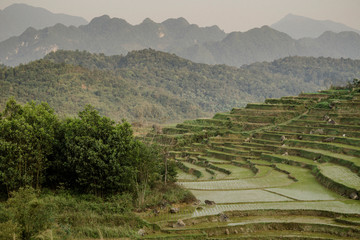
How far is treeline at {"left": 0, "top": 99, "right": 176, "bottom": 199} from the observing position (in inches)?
613

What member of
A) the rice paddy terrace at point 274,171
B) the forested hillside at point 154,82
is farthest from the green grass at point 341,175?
the forested hillside at point 154,82

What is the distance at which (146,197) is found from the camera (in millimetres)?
15812

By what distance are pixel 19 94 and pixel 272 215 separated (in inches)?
2828

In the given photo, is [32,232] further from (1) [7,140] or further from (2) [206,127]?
(2) [206,127]

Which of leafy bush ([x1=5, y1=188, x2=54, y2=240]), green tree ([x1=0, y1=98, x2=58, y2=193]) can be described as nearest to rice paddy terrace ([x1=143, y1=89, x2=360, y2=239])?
leafy bush ([x1=5, y1=188, x2=54, y2=240])

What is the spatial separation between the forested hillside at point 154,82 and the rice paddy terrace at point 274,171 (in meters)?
21.2

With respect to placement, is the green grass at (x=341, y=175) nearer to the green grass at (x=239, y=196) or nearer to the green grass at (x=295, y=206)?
the green grass at (x=295, y=206)

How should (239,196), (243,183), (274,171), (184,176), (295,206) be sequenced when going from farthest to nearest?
(184,176)
(274,171)
(243,183)
(239,196)
(295,206)

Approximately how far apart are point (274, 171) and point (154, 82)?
354ft

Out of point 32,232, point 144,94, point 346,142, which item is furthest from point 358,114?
point 144,94

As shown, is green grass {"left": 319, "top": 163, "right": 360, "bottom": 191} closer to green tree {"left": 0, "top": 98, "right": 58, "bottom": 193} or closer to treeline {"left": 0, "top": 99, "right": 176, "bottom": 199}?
treeline {"left": 0, "top": 99, "right": 176, "bottom": 199}

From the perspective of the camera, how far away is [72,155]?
1655 cm

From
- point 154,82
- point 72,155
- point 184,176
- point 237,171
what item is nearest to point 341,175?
point 237,171

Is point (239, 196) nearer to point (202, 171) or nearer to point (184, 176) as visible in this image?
point (184, 176)
